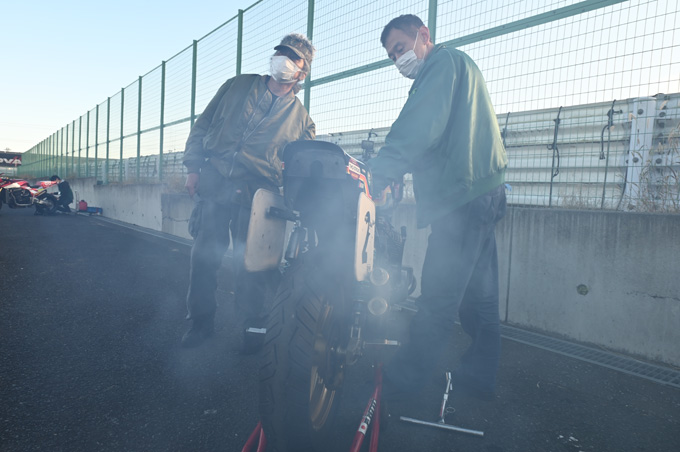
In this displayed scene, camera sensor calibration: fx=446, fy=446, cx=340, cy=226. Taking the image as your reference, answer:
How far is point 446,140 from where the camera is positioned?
2.09 m

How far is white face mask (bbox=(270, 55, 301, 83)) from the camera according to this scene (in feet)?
8.74

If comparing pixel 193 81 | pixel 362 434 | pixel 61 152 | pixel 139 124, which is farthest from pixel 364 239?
pixel 61 152

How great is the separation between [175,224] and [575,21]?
7761 millimetres

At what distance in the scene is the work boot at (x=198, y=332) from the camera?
9.36 feet

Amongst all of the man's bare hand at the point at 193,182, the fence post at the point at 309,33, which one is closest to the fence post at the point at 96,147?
the fence post at the point at 309,33

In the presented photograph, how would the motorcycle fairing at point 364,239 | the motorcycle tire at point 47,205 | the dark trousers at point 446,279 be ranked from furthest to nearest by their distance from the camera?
1. the motorcycle tire at point 47,205
2. the dark trousers at point 446,279
3. the motorcycle fairing at point 364,239

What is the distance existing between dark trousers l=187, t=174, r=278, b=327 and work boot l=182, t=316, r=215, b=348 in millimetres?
39

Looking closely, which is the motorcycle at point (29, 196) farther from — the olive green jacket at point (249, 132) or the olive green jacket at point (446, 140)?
the olive green jacket at point (446, 140)

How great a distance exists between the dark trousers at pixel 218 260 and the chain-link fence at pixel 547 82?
250 centimetres

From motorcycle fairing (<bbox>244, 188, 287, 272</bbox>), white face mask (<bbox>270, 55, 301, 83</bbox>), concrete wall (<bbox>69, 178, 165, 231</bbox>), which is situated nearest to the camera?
motorcycle fairing (<bbox>244, 188, 287, 272</bbox>)

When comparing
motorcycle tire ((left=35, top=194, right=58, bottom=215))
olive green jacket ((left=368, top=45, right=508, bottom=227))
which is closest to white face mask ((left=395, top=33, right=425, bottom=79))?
olive green jacket ((left=368, top=45, right=508, bottom=227))

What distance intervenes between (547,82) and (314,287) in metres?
3.10

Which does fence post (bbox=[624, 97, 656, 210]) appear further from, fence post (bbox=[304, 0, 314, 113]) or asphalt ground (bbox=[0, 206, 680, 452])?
fence post (bbox=[304, 0, 314, 113])

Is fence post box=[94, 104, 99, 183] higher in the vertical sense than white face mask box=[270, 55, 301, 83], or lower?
higher
